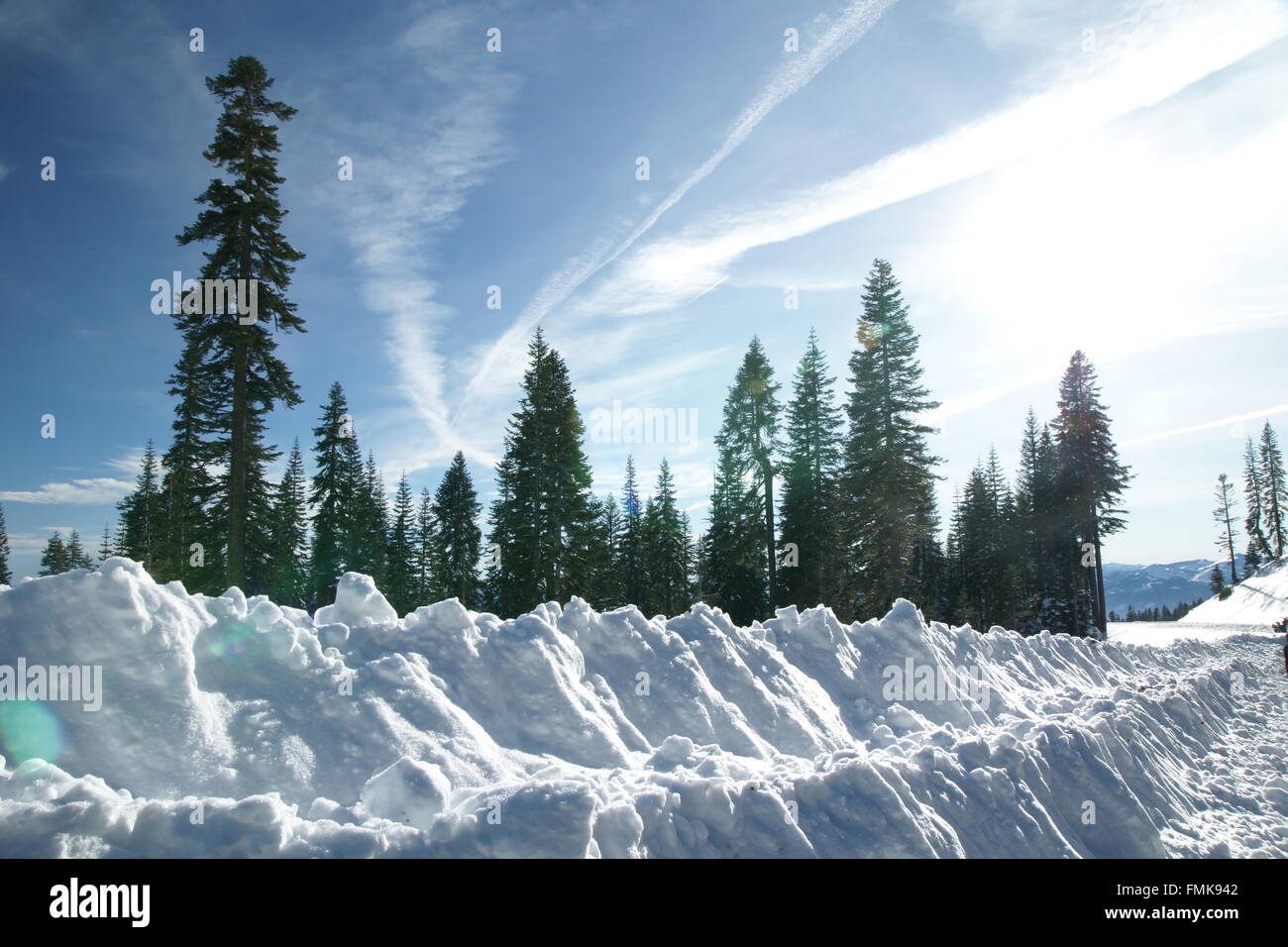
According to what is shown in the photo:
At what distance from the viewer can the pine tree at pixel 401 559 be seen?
153 ft

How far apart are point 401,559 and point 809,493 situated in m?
32.5

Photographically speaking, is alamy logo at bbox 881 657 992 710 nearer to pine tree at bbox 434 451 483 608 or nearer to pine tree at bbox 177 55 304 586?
pine tree at bbox 177 55 304 586

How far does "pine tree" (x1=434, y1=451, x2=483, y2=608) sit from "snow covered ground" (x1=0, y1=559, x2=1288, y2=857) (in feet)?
130

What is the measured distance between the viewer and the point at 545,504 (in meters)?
28.6

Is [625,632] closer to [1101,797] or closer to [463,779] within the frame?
[463,779]

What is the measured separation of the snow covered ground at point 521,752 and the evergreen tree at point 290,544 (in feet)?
92.5

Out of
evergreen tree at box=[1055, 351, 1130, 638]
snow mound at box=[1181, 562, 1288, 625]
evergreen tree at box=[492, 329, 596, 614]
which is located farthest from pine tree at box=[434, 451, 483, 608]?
snow mound at box=[1181, 562, 1288, 625]

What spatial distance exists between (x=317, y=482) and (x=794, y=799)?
39.7 m

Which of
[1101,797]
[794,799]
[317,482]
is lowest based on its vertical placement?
[1101,797]

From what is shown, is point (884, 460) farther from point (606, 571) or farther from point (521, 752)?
point (521, 752)

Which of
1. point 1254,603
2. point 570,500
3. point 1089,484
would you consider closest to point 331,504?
point 570,500
